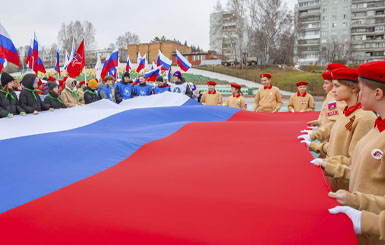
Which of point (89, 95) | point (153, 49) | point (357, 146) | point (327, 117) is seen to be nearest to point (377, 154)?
point (357, 146)

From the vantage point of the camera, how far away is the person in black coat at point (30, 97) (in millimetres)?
4517

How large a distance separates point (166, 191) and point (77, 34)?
5744 centimetres

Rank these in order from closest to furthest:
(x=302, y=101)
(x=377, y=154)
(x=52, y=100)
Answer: (x=377, y=154)
(x=52, y=100)
(x=302, y=101)

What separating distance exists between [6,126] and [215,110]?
9.40 feet

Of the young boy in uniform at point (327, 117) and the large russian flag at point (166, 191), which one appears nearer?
the large russian flag at point (166, 191)

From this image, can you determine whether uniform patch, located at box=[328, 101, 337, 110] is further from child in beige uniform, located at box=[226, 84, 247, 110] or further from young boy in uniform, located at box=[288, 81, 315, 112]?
child in beige uniform, located at box=[226, 84, 247, 110]

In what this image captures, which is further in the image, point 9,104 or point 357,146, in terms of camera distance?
point 9,104

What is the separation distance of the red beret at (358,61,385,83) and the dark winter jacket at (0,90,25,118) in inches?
165

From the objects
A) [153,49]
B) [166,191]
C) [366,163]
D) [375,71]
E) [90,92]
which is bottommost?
[166,191]

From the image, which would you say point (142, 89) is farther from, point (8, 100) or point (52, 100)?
point (8, 100)

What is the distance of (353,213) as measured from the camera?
4.20ft

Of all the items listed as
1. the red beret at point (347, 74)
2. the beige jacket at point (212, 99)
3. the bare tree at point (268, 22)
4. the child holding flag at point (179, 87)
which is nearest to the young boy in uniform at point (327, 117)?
the red beret at point (347, 74)

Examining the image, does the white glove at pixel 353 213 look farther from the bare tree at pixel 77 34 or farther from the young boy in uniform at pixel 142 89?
the bare tree at pixel 77 34

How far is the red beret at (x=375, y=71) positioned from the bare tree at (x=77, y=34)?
5554cm
